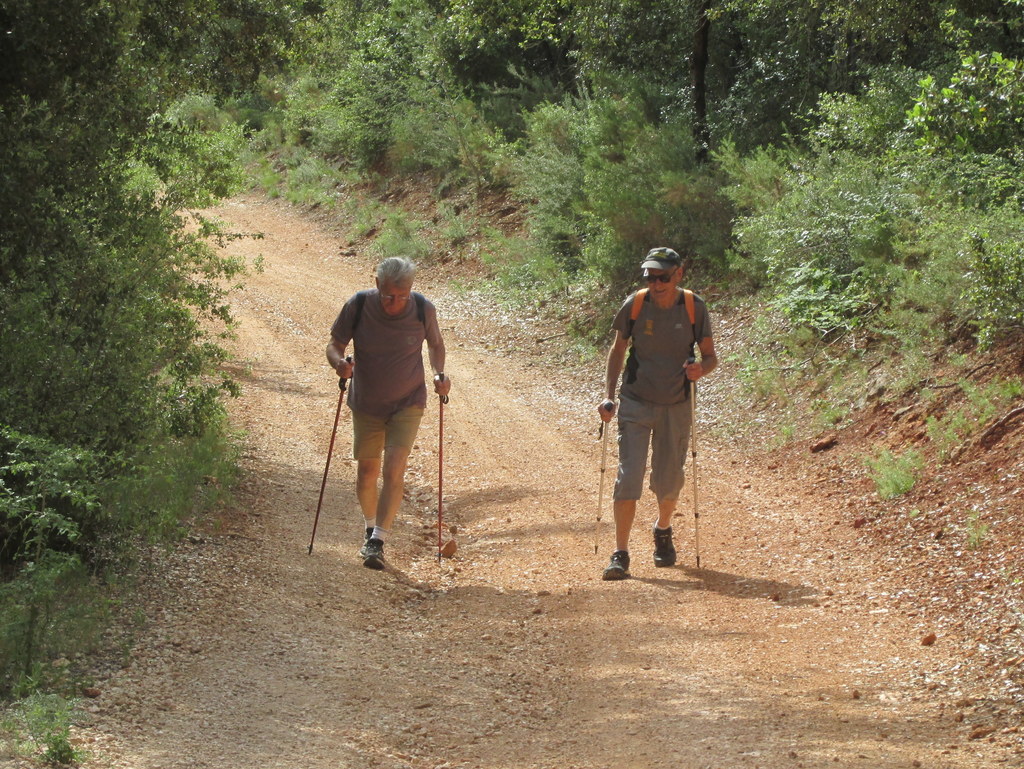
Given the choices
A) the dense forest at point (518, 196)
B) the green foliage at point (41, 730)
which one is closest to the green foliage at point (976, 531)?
the dense forest at point (518, 196)

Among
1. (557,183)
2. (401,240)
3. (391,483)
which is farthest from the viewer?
(401,240)

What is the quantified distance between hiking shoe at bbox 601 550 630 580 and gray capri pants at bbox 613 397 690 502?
0.39m

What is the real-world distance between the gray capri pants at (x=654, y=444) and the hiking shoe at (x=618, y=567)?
0.39 metres

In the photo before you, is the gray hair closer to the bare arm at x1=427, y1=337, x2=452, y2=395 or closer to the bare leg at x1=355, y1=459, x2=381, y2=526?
the bare arm at x1=427, y1=337, x2=452, y2=395

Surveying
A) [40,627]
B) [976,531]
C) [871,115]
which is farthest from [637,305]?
[871,115]

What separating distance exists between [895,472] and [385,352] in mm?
4323

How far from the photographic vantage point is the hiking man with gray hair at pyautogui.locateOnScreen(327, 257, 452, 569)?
26.2 ft

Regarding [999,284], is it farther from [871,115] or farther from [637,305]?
[871,115]

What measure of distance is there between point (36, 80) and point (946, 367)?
26.9 ft

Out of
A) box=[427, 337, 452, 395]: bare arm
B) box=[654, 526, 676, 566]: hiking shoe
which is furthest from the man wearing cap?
box=[427, 337, 452, 395]: bare arm

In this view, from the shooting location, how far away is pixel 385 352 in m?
8.08

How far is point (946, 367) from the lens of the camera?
36.2ft

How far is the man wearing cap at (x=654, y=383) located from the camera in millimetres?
7785

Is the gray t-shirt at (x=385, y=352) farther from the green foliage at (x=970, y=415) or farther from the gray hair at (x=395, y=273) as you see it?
the green foliage at (x=970, y=415)
